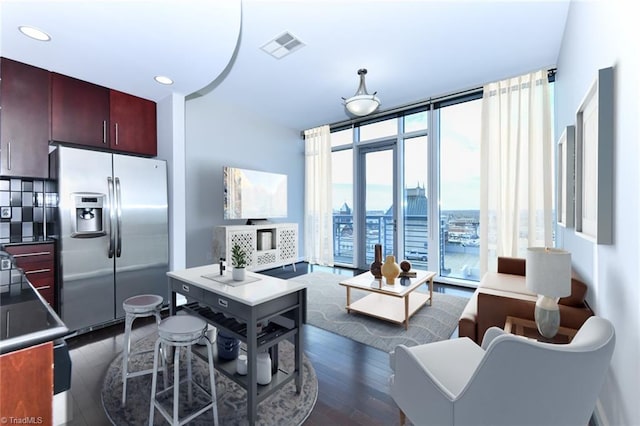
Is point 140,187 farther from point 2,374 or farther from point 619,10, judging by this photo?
point 619,10

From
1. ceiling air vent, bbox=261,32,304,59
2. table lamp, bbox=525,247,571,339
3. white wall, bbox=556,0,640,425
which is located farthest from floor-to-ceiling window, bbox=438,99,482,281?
table lamp, bbox=525,247,571,339

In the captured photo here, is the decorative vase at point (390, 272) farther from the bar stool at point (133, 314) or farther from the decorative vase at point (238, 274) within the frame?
the bar stool at point (133, 314)

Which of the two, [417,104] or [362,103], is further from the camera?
[417,104]

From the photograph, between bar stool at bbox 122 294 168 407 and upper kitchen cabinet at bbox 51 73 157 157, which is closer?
bar stool at bbox 122 294 168 407

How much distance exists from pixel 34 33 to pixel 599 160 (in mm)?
4025

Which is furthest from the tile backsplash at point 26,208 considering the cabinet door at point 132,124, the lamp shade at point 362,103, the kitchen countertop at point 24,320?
the lamp shade at point 362,103

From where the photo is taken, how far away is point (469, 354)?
152cm

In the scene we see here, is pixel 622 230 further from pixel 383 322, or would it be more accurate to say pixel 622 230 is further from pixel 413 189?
pixel 413 189

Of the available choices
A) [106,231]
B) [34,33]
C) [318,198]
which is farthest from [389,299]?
[34,33]

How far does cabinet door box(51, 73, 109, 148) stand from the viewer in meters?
2.89

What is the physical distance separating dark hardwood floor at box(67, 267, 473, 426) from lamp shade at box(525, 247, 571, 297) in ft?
3.76

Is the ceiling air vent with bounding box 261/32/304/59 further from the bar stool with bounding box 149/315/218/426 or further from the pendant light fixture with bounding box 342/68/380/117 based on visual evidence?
the bar stool with bounding box 149/315/218/426

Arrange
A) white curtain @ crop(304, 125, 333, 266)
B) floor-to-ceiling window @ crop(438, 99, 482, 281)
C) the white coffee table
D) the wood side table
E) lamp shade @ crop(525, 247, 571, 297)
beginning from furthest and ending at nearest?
white curtain @ crop(304, 125, 333, 266) → floor-to-ceiling window @ crop(438, 99, 482, 281) → the white coffee table → the wood side table → lamp shade @ crop(525, 247, 571, 297)

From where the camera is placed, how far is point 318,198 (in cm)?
596
